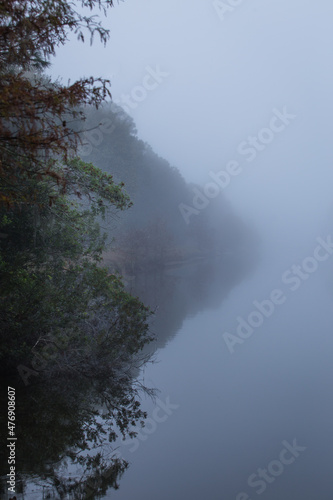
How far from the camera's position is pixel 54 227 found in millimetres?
14391

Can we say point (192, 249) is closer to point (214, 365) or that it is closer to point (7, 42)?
point (214, 365)

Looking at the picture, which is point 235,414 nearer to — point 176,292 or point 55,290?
point 55,290

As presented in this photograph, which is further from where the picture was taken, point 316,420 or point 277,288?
point 277,288

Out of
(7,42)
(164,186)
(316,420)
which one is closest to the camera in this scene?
(7,42)

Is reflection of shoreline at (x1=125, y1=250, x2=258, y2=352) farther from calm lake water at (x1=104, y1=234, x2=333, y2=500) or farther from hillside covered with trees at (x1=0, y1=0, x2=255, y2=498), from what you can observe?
hillside covered with trees at (x1=0, y1=0, x2=255, y2=498)

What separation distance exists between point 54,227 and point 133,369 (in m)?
4.30

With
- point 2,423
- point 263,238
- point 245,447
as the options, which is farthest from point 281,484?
point 263,238

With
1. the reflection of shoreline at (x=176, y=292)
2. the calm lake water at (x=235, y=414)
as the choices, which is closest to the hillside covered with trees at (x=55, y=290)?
the calm lake water at (x=235, y=414)

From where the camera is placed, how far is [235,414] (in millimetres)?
11367

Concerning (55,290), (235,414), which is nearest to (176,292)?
(55,290)

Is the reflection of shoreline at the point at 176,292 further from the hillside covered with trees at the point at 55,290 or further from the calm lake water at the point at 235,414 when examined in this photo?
the hillside covered with trees at the point at 55,290

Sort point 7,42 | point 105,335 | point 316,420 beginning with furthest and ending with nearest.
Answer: point 105,335
point 316,420
point 7,42

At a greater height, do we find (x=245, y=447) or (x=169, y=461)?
(x=169, y=461)

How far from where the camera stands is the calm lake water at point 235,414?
813cm
